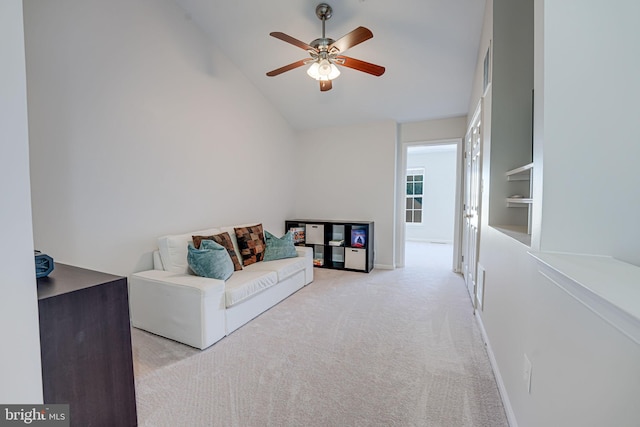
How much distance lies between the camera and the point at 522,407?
125 cm

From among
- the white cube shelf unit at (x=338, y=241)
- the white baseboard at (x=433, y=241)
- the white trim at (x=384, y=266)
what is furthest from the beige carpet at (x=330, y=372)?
the white baseboard at (x=433, y=241)

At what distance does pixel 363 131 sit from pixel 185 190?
291cm

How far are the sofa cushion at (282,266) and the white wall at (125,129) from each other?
0.83 metres

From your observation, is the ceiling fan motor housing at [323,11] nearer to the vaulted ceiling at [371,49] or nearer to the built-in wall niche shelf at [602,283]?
the vaulted ceiling at [371,49]

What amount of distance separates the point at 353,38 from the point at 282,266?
2296 mm

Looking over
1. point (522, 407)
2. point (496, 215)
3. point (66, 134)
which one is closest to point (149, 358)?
point (66, 134)

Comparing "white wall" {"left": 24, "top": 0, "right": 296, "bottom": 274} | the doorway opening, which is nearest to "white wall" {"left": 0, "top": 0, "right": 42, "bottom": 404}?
"white wall" {"left": 24, "top": 0, "right": 296, "bottom": 274}

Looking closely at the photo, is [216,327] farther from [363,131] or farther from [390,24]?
[363,131]

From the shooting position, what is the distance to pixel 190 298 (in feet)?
6.75

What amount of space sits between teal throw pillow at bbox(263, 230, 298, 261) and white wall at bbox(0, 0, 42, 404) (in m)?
2.36

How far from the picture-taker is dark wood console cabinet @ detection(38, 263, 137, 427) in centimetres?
108

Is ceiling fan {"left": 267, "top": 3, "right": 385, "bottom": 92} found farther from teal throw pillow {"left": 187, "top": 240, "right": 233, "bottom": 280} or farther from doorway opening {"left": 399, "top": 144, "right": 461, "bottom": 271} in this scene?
doorway opening {"left": 399, "top": 144, "right": 461, "bottom": 271}

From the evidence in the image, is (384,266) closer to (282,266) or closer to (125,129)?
(282,266)

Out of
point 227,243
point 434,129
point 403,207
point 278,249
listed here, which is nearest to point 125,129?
point 227,243
